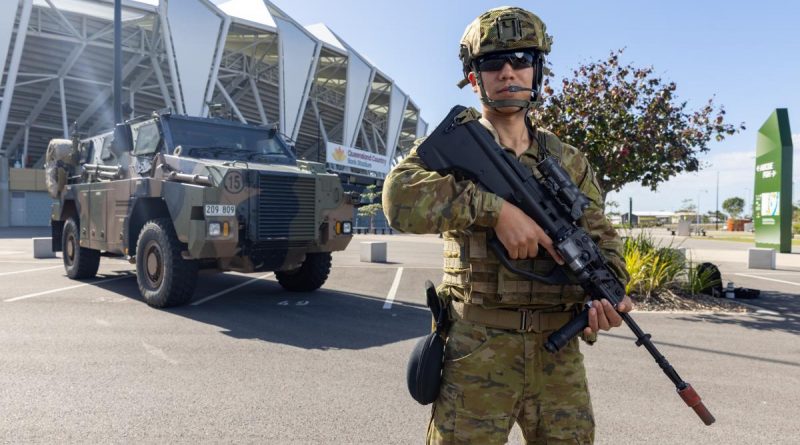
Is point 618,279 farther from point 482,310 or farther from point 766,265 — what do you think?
point 766,265

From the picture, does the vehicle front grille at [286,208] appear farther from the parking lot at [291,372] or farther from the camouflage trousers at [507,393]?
the camouflage trousers at [507,393]

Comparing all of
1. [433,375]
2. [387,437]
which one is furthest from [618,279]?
[387,437]

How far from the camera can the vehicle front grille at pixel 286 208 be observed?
19.6 feet

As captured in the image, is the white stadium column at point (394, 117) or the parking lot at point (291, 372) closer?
the parking lot at point (291, 372)

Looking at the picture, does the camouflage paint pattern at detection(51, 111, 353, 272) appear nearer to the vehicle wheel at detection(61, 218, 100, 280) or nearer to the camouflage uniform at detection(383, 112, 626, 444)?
the vehicle wheel at detection(61, 218, 100, 280)

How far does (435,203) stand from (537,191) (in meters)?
0.34

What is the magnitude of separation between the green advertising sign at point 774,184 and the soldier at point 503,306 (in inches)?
738

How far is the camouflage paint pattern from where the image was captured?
225 inches

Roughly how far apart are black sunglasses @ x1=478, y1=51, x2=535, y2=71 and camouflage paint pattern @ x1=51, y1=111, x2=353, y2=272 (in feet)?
15.2

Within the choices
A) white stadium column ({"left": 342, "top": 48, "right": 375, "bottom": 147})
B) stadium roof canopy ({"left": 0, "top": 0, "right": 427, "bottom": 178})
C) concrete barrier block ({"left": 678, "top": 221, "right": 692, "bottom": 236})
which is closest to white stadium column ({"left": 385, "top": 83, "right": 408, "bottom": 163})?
stadium roof canopy ({"left": 0, "top": 0, "right": 427, "bottom": 178})

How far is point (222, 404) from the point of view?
3.25 m

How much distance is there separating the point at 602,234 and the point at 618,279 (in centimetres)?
18

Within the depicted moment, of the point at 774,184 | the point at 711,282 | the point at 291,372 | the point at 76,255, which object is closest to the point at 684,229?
the point at 774,184

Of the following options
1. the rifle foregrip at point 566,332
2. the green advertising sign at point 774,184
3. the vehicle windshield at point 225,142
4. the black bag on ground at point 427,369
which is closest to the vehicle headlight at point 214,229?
the vehicle windshield at point 225,142
